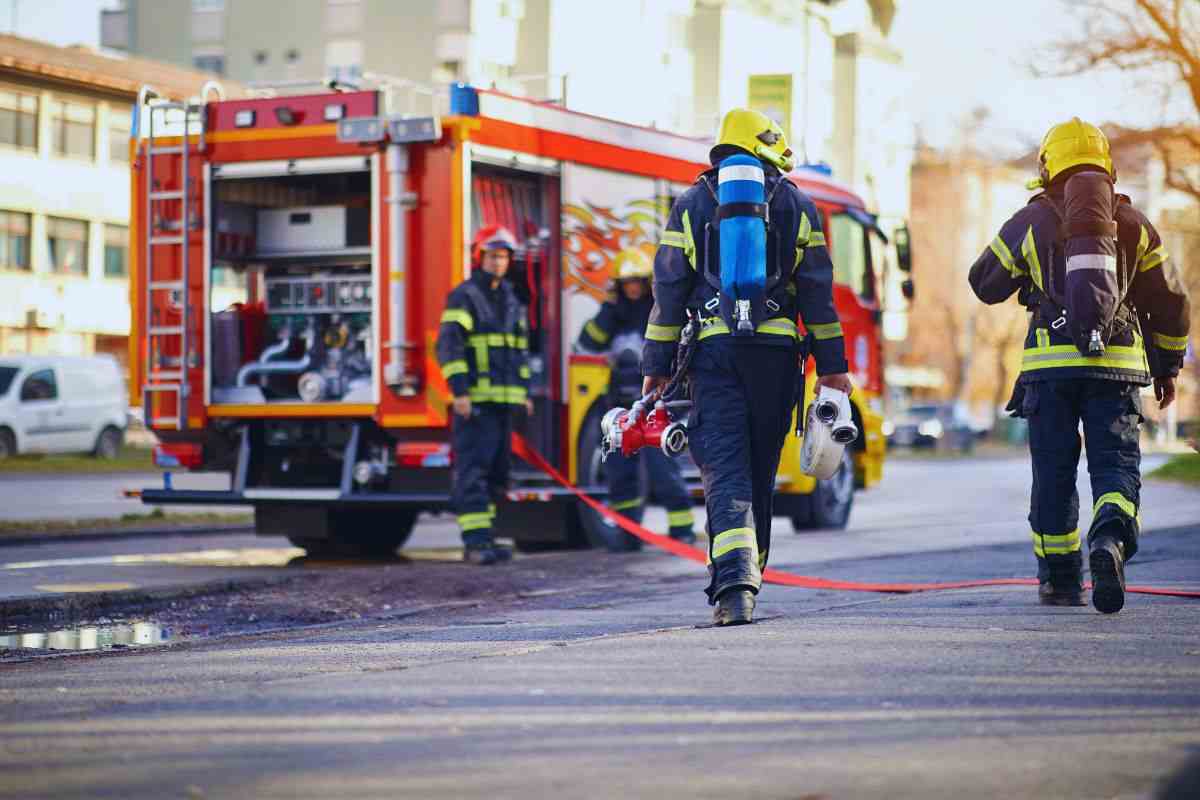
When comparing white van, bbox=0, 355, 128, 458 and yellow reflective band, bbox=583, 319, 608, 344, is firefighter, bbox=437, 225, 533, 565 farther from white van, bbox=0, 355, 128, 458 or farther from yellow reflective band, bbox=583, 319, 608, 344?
white van, bbox=0, 355, 128, 458

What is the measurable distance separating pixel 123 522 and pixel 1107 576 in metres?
10.7

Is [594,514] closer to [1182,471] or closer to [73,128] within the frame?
[1182,471]

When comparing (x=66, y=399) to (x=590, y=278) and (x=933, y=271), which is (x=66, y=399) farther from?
(x=933, y=271)

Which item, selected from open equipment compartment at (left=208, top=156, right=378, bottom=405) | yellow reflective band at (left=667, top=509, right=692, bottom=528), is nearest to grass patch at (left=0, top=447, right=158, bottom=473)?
open equipment compartment at (left=208, top=156, right=378, bottom=405)

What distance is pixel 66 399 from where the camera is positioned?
31.2 metres

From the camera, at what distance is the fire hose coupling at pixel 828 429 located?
730cm

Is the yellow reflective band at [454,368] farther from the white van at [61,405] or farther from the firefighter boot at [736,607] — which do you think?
the white van at [61,405]

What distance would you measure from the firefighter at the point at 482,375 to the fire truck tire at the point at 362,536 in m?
1.74

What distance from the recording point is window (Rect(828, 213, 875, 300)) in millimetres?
16094

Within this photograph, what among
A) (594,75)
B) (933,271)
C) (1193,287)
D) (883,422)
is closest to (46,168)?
(594,75)

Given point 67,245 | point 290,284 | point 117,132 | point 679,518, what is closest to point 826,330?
point 679,518

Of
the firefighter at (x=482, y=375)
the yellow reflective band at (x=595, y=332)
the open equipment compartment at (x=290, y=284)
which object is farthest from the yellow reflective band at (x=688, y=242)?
the open equipment compartment at (x=290, y=284)

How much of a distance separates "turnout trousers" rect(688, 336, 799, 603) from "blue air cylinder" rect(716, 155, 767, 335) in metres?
0.17

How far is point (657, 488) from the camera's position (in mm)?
12750
